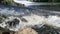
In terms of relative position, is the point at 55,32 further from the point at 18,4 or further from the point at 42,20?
the point at 18,4

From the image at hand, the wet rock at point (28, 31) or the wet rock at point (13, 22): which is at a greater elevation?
the wet rock at point (13, 22)

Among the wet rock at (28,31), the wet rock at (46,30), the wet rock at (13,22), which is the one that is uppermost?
the wet rock at (13,22)

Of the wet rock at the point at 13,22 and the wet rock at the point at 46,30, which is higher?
the wet rock at the point at 13,22

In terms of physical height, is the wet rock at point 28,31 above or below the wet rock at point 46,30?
below

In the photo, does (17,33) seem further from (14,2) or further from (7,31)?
(14,2)

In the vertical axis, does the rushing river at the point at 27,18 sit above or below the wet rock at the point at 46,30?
above

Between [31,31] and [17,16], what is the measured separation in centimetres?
10

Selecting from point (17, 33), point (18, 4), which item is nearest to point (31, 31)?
point (17, 33)

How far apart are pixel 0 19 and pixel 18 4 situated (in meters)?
0.15

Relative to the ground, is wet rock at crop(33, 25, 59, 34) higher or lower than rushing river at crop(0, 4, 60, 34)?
lower

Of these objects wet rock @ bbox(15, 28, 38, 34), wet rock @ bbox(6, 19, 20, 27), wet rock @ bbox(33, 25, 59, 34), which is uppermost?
wet rock @ bbox(6, 19, 20, 27)

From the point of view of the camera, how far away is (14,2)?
2.10ft

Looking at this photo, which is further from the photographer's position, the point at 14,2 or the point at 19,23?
the point at 14,2

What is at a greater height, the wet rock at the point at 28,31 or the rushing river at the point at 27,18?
the rushing river at the point at 27,18
